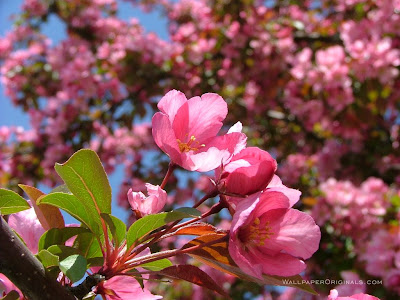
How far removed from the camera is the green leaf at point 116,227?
24.1 inches

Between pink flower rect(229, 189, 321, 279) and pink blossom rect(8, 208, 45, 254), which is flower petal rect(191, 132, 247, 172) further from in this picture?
pink blossom rect(8, 208, 45, 254)

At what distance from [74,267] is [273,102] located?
12.7 feet

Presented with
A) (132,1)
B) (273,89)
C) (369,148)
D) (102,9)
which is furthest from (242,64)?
(132,1)

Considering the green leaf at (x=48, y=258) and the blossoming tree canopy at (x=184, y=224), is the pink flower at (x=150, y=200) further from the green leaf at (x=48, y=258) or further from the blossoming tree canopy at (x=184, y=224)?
the green leaf at (x=48, y=258)

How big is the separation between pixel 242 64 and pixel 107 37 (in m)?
2.15

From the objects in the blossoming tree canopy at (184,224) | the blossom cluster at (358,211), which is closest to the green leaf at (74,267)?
the blossoming tree canopy at (184,224)

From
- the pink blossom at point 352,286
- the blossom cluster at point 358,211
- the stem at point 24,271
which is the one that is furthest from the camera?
the blossom cluster at point 358,211

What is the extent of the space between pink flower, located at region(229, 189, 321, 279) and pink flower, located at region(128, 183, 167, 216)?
0.42 feet

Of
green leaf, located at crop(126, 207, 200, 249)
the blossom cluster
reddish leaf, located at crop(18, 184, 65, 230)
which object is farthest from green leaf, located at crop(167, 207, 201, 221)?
the blossom cluster

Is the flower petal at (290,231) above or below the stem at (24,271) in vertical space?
below

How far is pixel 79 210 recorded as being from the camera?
0.66 metres

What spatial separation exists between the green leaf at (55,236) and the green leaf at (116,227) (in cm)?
6

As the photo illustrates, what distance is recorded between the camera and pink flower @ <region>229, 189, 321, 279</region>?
0.59 metres

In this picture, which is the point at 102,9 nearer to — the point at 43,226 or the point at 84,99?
the point at 84,99
